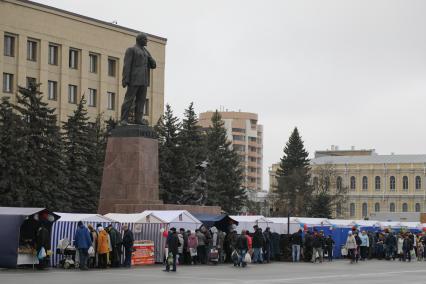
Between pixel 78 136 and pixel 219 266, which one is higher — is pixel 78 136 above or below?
above

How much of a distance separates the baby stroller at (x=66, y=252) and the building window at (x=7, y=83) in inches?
1646

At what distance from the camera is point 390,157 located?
6186 inches

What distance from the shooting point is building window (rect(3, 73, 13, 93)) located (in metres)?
68.9

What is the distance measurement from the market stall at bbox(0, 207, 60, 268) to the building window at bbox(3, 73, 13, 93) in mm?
42474

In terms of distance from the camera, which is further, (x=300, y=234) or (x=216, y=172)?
(x=216, y=172)

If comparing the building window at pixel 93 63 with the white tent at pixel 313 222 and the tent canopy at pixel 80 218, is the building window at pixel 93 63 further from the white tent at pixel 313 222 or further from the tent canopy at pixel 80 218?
the tent canopy at pixel 80 218

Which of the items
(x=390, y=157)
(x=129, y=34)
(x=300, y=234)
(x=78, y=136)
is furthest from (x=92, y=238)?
(x=390, y=157)

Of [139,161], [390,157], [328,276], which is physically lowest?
[328,276]

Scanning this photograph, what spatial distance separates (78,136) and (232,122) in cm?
13171

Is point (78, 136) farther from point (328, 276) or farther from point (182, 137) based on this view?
point (328, 276)

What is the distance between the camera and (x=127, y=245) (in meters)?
30.0

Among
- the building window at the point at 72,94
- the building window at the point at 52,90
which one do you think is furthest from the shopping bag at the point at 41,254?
the building window at the point at 72,94

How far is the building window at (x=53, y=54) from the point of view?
240 ft

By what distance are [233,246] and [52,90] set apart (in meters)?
43.2
